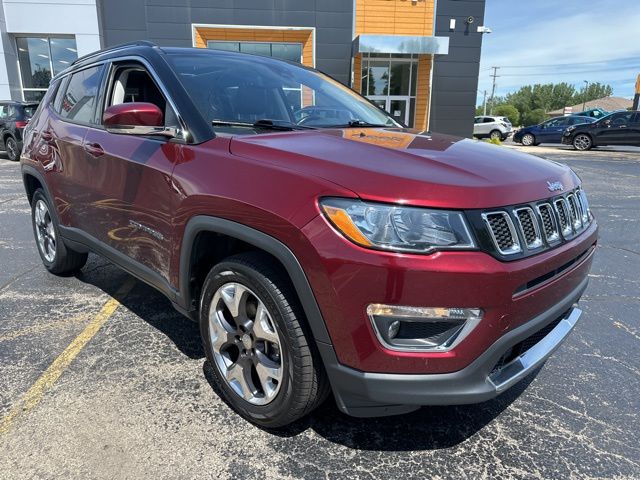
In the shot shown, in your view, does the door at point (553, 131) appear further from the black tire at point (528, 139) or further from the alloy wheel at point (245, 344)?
the alloy wheel at point (245, 344)

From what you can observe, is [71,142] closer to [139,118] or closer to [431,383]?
[139,118]

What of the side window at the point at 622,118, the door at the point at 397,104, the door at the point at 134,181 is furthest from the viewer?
the door at the point at 397,104

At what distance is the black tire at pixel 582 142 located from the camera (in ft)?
70.0

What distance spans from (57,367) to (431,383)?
225 cm

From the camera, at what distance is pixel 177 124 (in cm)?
248

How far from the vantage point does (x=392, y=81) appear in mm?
23203

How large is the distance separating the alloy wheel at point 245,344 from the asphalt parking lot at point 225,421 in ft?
0.73

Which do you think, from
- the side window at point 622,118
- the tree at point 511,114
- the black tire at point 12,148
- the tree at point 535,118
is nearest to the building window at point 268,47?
the black tire at point 12,148

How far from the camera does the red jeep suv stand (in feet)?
5.67

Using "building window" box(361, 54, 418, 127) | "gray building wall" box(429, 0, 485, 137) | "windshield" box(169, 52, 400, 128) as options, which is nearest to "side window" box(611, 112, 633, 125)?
"gray building wall" box(429, 0, 485, 137)

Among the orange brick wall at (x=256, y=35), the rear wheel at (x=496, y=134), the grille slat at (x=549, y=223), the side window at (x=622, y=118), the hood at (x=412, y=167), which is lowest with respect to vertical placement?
the rear wheel at (x=496, y=134)

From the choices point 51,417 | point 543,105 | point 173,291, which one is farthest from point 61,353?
point 543,105

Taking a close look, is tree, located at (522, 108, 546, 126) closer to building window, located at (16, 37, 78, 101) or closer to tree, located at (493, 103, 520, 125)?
tree, located at (493, 103, 520, 125)

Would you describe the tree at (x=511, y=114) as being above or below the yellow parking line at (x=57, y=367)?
below
